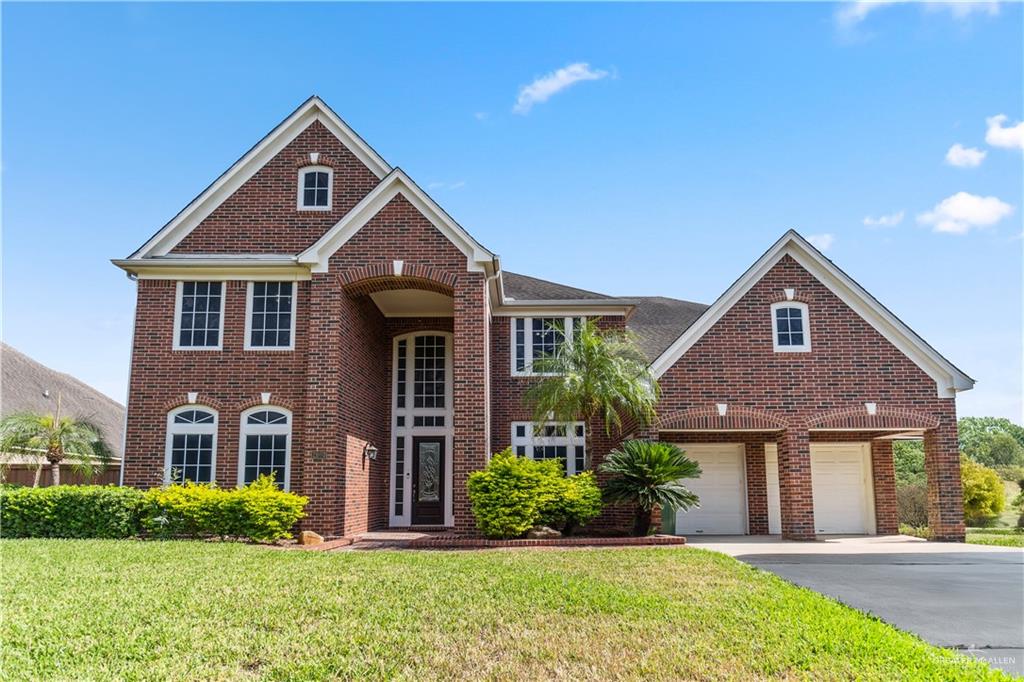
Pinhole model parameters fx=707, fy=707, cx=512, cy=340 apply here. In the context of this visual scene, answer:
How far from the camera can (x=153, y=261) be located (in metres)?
15.4

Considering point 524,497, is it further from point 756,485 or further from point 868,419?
point 868,419

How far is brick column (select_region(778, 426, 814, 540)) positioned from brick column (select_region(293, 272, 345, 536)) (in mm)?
9218

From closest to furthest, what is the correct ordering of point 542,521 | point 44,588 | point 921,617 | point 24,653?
point 24,653
point 921,617
point 44,588
point 542,521

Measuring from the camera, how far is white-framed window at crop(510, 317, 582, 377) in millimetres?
17531

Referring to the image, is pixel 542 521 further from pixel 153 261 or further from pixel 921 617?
pixel 153 261

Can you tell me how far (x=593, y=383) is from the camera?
14477 millimetres

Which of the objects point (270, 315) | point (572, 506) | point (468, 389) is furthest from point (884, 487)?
point (270, 315)

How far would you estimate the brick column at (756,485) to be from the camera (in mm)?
17109

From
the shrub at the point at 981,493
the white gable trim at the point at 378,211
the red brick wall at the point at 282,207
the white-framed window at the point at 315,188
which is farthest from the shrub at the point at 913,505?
the white-framed window at the point at 315,188

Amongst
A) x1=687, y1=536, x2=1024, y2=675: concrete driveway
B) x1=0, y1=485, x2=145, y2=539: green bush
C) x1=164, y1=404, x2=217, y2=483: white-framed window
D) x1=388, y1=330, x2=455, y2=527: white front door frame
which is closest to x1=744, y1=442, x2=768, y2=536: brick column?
x1=687, y1=536, x2=1024, y2=675: concrete driveway

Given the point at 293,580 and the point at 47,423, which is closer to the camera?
the point at 293,580

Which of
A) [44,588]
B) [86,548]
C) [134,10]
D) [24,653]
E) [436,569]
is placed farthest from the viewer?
[134,10]

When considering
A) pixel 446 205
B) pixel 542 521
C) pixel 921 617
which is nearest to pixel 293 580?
pixel 542 521

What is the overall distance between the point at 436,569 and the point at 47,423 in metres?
14.4
